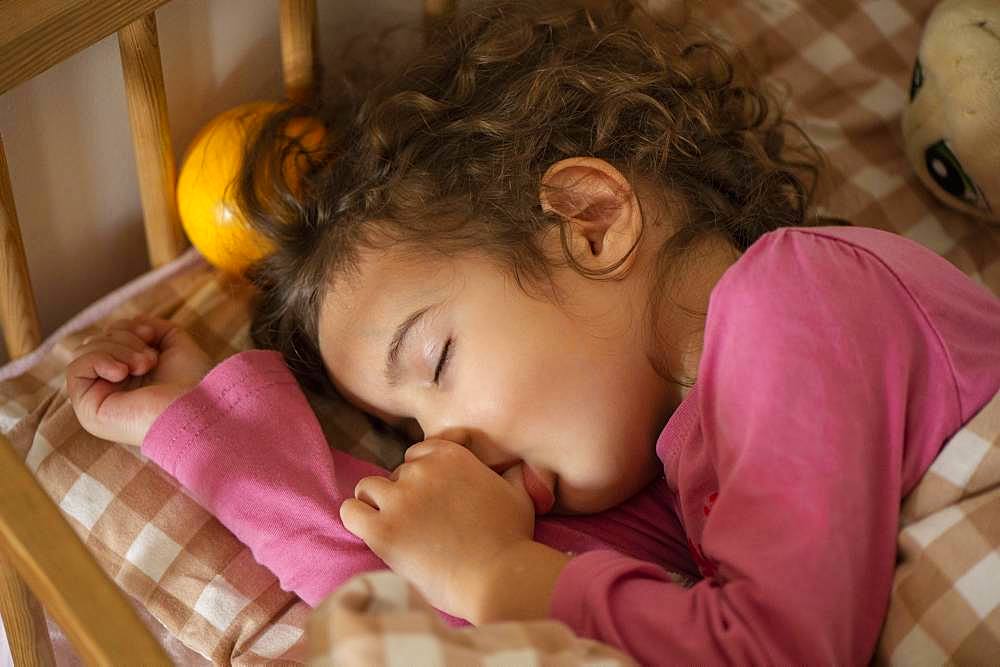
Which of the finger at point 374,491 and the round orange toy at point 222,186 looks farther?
the round orange toy at point 222,186

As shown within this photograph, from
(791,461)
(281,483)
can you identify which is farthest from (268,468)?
(791,461)

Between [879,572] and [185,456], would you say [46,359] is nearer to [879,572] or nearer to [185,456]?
[185,456]

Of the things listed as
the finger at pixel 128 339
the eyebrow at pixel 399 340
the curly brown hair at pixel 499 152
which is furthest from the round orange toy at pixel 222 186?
the eyebrow at pixel 399 340

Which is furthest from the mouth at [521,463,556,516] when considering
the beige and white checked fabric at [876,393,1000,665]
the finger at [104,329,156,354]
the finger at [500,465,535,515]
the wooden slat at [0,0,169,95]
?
the wooden slat at [0,0,169,95]

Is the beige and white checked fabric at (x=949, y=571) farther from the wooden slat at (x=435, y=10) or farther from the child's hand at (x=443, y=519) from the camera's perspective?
Result: the wooden slat at (x=435, y=10)

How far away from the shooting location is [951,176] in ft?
3.83

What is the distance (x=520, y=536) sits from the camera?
852mm

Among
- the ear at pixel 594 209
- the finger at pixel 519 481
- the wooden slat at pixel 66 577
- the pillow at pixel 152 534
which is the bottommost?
the pillow at pixel 152 534

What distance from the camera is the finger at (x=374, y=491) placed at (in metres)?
0.87

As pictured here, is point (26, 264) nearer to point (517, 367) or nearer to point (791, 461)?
point (517, 367)

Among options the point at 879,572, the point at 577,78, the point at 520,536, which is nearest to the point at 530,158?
the point at 577,78

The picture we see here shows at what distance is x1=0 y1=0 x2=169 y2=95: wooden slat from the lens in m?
0.80

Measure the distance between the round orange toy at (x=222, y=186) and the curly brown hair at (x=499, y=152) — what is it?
0.02 metres

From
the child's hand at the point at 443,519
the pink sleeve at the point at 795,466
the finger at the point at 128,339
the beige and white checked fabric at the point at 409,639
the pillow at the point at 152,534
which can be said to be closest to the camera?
the beige and white checked fabric at the point at 409,639
